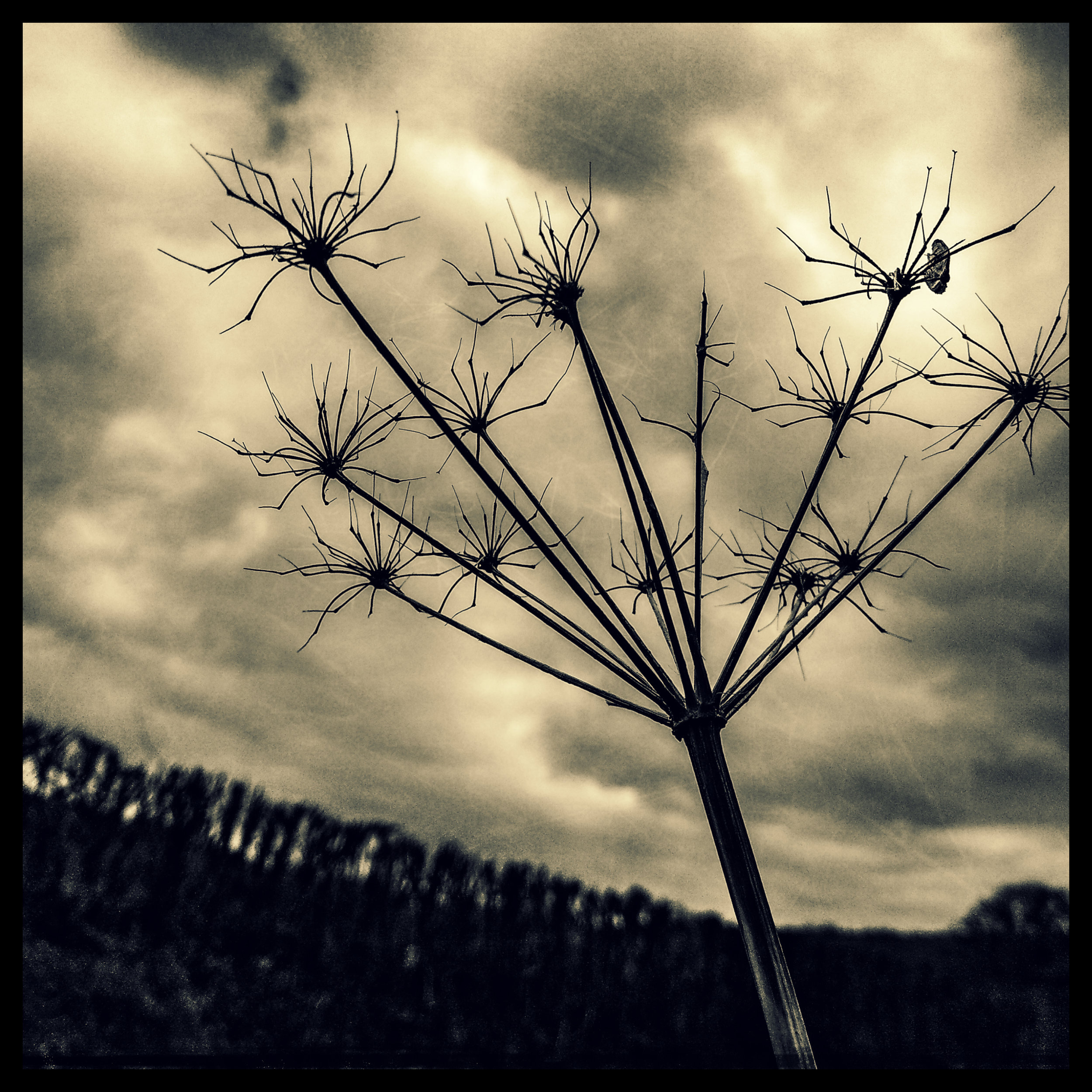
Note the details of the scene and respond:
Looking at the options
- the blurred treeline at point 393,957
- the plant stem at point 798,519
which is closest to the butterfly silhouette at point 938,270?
the plant stem at point 798,519

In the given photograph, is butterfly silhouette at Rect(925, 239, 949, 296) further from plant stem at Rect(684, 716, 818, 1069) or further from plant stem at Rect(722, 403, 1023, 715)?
plant stem at Rect(684, 716, 818, 1069)

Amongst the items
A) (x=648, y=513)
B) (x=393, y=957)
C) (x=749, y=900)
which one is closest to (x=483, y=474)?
(x=648, y=513)

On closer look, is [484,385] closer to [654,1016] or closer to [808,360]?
[808,360]

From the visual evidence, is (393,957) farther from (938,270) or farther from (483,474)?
(938,270)

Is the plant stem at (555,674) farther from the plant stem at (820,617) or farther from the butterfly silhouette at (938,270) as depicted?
the butterfly silhouette at (938,270)

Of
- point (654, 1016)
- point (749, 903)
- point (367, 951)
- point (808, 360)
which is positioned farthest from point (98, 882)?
point (808, 360)
